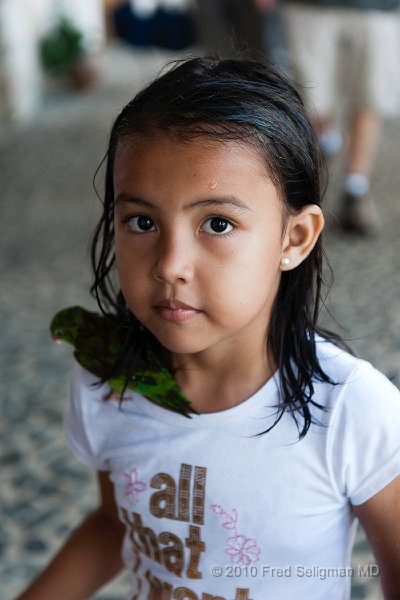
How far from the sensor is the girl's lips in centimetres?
94

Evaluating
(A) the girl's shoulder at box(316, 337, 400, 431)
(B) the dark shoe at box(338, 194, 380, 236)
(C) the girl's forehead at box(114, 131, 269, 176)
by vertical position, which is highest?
(C) the girl's forehead at box(114, 131, 269, 176)

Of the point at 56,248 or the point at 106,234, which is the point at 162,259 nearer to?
the point at 106,234

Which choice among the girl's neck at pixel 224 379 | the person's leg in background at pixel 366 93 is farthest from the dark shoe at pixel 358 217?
the girl's neck at pixel 224 379

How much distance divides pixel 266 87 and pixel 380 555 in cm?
62

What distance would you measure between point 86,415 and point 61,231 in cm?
333

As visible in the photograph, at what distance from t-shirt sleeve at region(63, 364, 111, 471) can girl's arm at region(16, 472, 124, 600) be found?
7 cm

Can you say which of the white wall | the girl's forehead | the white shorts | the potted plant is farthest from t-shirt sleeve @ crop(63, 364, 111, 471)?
the potted plant

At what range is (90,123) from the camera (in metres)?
6.96

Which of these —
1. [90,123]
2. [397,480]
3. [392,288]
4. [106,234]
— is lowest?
[90,123]

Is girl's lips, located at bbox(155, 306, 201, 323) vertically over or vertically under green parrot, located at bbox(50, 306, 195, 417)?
over

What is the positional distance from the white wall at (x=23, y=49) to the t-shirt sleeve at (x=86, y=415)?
6.29 m

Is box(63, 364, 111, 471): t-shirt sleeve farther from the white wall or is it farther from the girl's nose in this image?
the white wall

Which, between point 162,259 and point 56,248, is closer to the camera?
point 162,259

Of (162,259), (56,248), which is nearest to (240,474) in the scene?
(162,259)
